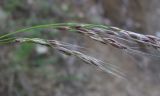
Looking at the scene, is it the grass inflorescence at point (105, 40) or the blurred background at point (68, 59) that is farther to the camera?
the blurred background at point (68, 59)

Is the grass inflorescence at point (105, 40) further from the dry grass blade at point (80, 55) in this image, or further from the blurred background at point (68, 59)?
the blurred background at point (68, 59)

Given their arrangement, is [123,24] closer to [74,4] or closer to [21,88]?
[74,4]

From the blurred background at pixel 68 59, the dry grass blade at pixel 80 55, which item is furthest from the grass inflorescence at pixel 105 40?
the blurred background at pixel 68 59

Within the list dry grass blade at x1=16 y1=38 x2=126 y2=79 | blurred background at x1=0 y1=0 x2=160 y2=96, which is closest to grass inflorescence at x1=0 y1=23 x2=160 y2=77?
dry grass blade at x1=16 y1=38 x2=126 y2=79

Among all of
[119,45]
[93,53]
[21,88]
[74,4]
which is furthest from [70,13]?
[119,45]

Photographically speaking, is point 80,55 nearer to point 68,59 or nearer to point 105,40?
point 105,40

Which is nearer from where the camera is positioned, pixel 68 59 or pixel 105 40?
pixel 105 40

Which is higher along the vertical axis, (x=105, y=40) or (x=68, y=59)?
(x=105, y=40)

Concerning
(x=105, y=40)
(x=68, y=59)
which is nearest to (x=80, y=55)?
(x=105, y=40)

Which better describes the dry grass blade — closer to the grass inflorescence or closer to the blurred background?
the grass inflorescence
